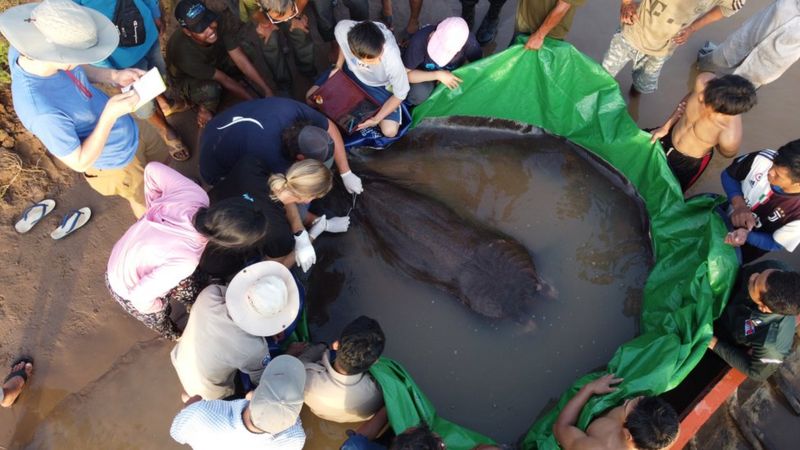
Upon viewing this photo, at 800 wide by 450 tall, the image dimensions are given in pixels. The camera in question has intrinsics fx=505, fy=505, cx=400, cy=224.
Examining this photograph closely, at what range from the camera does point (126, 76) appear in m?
2.75

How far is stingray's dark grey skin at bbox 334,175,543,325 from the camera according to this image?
3.64 m

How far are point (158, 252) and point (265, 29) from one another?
2.08 metres

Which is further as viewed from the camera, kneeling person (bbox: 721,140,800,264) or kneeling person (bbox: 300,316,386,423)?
kneeling person (bbox: 721,140,800,264)

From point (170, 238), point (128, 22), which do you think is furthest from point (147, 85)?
point (128, 22)

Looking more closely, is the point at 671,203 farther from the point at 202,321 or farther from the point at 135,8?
the point at 135,8

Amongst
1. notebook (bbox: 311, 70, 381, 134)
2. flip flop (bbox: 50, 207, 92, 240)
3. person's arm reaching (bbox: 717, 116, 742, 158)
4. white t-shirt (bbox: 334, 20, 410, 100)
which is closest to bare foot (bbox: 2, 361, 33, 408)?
flip flop (bbox: 50, 207, 92, 240)

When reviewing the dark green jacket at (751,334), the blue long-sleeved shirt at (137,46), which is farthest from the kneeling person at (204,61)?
the dark green jacket at (751,334)

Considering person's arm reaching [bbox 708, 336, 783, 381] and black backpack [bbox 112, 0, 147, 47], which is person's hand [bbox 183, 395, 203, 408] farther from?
person's arm reaching [bbox 708, 336, 783, 381]

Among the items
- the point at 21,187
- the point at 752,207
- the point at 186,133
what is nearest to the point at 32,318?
the point at 21,187

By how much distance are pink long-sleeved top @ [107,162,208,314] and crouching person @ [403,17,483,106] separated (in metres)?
1.95

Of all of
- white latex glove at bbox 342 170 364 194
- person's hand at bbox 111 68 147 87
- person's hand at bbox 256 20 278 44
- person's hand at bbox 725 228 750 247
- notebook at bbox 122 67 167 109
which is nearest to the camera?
notebook at bbox 122 67 167 109

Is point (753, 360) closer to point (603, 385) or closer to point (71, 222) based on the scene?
point (603, 385)

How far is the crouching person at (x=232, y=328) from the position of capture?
263 centimetres

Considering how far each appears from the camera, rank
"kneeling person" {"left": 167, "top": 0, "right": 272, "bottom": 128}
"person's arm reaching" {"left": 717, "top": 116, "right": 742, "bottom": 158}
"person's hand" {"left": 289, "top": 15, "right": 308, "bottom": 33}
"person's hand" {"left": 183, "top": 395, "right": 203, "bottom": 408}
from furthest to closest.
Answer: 1. "person's hand" {"left": 289, "top": 15, "right": 308, "bottom": 33}
2. "kneeling person" {"left": 167, "top": 0, "right": 272, "bottom": 128}
3. "person's arm reaching" {"left": 717, "top": 116, "right": 742, "bottom": 158}
4. "person's hand" {"left": 183, "top": 395, "right": 203, "bottom": 408}
